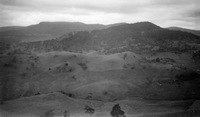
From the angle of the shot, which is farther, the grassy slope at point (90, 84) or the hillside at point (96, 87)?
the grassy slope at point (90, 84)

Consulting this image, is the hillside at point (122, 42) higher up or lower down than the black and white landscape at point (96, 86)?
higher up

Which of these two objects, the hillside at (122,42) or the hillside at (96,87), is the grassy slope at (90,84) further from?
the hillside at (122,42)

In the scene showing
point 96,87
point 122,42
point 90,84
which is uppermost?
point 122,42

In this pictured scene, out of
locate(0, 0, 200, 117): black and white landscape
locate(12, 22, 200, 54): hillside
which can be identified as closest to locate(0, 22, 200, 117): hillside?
locate(0, 0, 200, 117): black and white landscape

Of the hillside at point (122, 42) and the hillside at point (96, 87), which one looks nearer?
the hillside at point (96, 87)

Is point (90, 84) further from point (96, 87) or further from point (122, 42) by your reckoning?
point (122, 42)

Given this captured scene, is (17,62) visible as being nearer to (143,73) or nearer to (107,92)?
(107,92)

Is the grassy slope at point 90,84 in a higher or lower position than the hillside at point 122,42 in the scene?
lower

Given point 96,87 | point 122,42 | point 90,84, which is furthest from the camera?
point 122,42

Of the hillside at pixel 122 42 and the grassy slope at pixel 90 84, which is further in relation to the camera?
the hillside at pixel 122 42

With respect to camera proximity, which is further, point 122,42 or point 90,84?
point 122,42

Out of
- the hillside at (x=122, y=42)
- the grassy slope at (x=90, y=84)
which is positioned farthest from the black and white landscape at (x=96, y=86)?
the hillside at (x=122, y=42)

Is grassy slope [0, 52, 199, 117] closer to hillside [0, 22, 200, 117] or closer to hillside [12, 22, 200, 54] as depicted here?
hillside [0, 22, 200, 117]

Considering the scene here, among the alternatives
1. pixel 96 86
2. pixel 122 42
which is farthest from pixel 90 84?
pixel 122 42
